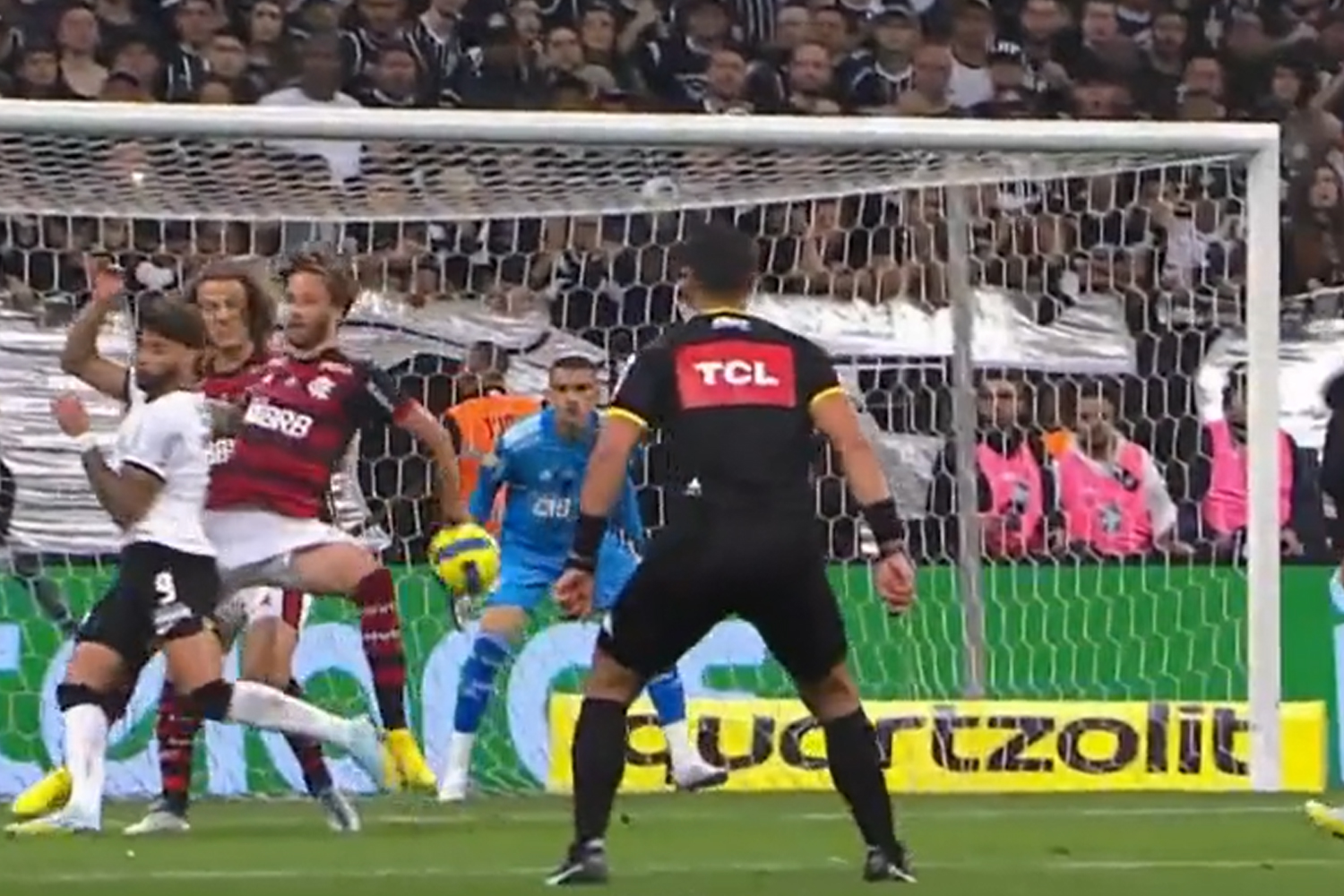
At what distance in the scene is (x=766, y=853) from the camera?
32.3 ft

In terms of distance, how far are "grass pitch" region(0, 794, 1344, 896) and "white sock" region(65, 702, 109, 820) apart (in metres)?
0.14

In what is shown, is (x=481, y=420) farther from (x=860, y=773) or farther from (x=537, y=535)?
(x=860, y=773)

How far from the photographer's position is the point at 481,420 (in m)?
13.6

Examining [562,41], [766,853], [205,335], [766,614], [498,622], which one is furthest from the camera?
[562,41]

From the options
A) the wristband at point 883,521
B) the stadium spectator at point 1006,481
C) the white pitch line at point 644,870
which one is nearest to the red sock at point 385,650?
the white pitch line at point 644,870

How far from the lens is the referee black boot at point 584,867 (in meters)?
8.45

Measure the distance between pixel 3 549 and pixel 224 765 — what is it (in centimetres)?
128

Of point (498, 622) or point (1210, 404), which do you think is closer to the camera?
point (498, 622)

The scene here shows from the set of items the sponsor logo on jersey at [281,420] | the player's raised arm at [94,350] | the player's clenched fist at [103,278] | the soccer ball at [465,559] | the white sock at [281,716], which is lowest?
the white sock at [281,716]

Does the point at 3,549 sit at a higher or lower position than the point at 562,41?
lower

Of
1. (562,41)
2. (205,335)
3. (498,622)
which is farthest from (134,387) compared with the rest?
(562,41)

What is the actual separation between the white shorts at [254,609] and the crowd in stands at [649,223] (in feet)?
Result: 5.61

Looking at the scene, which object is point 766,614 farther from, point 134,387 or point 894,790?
point 894,790

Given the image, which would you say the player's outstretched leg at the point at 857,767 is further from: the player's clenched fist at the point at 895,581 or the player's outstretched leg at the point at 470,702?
the player's outstretched leg at the point at 470,702
